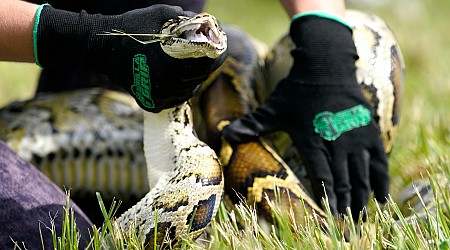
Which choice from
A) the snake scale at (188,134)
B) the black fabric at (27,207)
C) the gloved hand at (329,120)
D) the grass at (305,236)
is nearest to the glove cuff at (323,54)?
the gloved hand at (329,120)

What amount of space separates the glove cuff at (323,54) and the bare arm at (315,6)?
0.25ft

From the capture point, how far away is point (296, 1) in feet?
9.69

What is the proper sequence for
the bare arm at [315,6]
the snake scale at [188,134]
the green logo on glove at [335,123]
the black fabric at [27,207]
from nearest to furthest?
the black fabric at [27,207] < the snake scale at [188,134] < the green logo on glove at [335,123] < the bare arm at [315,6]

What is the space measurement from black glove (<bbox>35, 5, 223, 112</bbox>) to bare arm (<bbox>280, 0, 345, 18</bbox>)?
765 millimetres

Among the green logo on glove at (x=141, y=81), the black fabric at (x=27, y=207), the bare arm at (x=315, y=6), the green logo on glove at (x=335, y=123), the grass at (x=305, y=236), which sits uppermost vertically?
the bare arm at (x=315, y=6)

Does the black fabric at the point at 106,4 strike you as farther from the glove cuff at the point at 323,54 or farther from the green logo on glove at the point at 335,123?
the green logo on glove at the point at 335,123

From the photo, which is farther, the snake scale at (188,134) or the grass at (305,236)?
the snake scale at (188,134)

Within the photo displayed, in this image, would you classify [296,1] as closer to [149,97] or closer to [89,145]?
[149,97]

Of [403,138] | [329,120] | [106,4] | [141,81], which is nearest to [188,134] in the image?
[141,81]

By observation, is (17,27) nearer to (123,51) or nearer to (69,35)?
(69,35)

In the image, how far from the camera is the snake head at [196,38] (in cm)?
204

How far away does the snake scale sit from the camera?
2598 mm

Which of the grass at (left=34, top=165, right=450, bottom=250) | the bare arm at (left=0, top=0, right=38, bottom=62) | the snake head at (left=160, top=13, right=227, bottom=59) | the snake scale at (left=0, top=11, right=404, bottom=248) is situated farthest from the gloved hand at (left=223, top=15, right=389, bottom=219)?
the bare arm at (left=0, top=0, right=38, bottom=62)

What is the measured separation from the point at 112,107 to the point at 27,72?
290 cm
